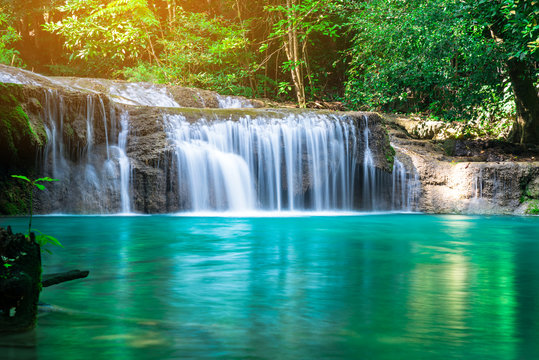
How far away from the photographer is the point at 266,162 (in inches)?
504

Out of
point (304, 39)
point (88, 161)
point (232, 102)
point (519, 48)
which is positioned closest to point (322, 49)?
point (304, 39)

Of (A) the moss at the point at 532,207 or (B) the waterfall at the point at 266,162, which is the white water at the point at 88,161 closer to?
(B) the waterfall at the point at 266,162

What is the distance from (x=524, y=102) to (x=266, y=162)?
7293mm

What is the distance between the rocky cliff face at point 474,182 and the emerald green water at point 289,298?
5040mm

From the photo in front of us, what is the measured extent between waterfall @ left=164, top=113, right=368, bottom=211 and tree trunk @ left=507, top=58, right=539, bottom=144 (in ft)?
15.1

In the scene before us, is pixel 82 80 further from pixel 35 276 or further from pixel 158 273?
pixel 35 276

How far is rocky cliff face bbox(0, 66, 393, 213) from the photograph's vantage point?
10727 millimetres

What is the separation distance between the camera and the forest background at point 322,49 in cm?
1344

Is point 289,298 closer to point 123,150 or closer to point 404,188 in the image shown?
point 123,150

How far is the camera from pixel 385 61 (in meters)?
16.8

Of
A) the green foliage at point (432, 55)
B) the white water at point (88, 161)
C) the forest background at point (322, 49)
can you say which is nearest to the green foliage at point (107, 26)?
the forest background at point (322, 49)

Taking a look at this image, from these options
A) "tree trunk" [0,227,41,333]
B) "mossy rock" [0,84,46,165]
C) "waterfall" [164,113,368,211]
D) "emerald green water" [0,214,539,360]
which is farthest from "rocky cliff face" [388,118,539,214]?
"tree trunk" [0,227,41,333]

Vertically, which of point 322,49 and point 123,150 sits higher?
point 322,49

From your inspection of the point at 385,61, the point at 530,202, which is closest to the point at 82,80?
the point at 385,61
